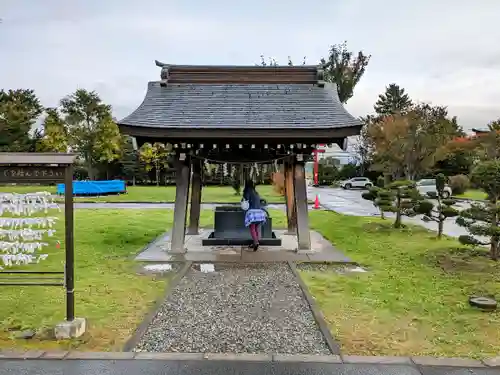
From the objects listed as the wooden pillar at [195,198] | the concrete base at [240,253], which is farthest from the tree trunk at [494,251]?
the wooden pillar at [195,198]

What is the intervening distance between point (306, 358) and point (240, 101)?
23.0 feet

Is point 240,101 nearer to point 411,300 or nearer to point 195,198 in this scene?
point 195,198

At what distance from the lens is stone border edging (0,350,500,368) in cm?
422

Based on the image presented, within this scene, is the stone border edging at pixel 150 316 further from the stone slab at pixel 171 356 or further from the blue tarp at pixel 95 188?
→ the blue tarp at pixel 95 188

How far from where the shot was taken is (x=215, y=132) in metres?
8.94

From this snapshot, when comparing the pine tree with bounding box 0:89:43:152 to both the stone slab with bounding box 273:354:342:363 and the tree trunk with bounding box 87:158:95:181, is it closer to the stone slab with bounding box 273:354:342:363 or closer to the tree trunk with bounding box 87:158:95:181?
the tree trunk with bounding box 87:158:95:181

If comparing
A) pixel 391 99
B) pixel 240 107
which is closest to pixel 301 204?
pixel 240 107

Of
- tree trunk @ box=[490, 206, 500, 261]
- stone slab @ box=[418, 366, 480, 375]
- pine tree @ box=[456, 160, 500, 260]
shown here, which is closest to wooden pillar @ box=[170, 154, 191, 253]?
pine tree @ box=[456, 160, 500, 260]

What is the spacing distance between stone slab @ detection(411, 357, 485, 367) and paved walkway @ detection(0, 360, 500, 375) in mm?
73

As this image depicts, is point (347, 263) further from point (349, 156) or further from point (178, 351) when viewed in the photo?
point (349, 156)

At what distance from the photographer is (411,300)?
21.1 ft

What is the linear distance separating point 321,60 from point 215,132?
36.6m

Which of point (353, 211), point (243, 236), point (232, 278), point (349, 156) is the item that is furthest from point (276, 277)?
point (349, 156)

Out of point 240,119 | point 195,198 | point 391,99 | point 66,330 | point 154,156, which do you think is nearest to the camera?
point 66,330
